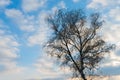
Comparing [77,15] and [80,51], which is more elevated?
[77,15]

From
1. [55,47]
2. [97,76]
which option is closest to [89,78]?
[97,76]

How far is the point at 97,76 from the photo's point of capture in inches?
3393

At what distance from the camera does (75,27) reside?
86.8 metres

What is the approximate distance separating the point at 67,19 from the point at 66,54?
5.26m

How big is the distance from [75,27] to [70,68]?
6185 millimetres

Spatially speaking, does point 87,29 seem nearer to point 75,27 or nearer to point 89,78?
point 75,27

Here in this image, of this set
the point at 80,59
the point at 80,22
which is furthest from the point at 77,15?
the point at 80,59

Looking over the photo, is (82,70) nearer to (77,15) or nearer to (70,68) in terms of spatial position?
(70,68)

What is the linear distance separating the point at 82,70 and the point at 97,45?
438 centimetres

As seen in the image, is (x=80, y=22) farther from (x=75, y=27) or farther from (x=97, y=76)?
(x=97, y=76)

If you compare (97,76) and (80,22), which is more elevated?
(80,22)

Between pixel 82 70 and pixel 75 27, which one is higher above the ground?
pixel 75 27

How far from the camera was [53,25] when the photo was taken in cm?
8781

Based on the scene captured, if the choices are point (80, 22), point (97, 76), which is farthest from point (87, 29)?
point (97, 76)
